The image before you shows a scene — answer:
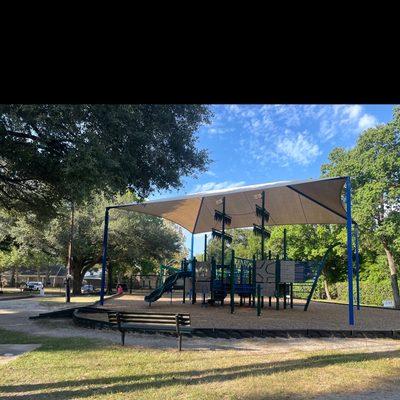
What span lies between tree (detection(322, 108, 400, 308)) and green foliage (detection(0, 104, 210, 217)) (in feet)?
71.9

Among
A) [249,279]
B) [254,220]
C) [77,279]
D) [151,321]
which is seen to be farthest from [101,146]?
[77,279]

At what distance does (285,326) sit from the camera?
1224 centimetres

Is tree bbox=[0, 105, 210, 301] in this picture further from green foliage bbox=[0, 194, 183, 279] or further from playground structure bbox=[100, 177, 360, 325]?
green foliage bbox=[0, 194, 183, 279]

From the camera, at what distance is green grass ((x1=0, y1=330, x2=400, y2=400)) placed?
6281 mm

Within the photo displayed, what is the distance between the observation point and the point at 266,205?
21703mm

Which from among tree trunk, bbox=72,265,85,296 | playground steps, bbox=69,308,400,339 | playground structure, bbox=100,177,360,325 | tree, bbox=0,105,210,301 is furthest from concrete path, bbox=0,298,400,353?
tree trunk, bbox=72,265,85,296

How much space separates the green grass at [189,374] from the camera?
6.28 meters

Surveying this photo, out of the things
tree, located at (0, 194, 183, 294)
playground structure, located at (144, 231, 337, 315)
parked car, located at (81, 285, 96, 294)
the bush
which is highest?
tree, located at (0, 194, 183, 294)

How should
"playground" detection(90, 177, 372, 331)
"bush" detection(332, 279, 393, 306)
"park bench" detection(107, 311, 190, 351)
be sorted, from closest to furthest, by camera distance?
"park bench" detection(107, 311, 190, 351), "playground" detection(90, 177, 372, 331), "bush" detection(332, 279, 393, 306)

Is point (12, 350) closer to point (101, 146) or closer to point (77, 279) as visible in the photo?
point (101, 146)

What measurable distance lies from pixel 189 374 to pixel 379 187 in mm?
27751
